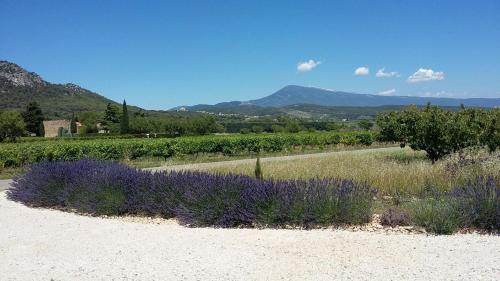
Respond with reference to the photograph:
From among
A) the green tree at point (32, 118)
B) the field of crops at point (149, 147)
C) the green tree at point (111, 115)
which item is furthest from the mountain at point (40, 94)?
the field of crops at point (149, 147)

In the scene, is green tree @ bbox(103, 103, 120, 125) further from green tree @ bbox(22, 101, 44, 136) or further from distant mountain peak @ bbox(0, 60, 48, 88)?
distant mountain peak @ bbox(0, 60, 48, 88)

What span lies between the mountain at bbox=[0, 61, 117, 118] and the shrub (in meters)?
93.2

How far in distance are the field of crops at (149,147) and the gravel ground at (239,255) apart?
43.9 feet

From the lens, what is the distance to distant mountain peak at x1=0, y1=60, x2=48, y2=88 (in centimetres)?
10938

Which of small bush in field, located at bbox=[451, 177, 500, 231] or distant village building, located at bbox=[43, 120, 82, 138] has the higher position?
small bush in field, located at bbox=[451, 177, 500, 231]

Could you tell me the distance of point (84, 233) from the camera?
650 cm

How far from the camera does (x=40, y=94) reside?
113 metres

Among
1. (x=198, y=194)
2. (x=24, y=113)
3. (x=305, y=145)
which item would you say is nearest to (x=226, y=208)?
(x=198, y=194)

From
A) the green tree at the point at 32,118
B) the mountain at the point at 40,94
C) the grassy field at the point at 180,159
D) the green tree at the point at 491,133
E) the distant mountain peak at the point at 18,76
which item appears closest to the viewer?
the green tree at the point at 491,133

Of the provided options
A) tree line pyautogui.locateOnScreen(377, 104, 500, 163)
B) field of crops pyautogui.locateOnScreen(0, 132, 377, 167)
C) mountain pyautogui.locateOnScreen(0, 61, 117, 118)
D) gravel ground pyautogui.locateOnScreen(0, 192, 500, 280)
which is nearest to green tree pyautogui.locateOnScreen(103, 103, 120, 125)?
mountain pyautogui.locateOnScreen(0, 61, 117, 118)

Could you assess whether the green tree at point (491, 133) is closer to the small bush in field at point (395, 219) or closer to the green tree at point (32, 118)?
the small bush in field at point (395, 219)

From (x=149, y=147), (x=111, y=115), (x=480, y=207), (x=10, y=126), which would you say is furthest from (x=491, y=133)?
(x=111, y=115)

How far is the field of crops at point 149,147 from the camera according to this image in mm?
18875

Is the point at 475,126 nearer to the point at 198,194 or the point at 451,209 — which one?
the point at 451,209
